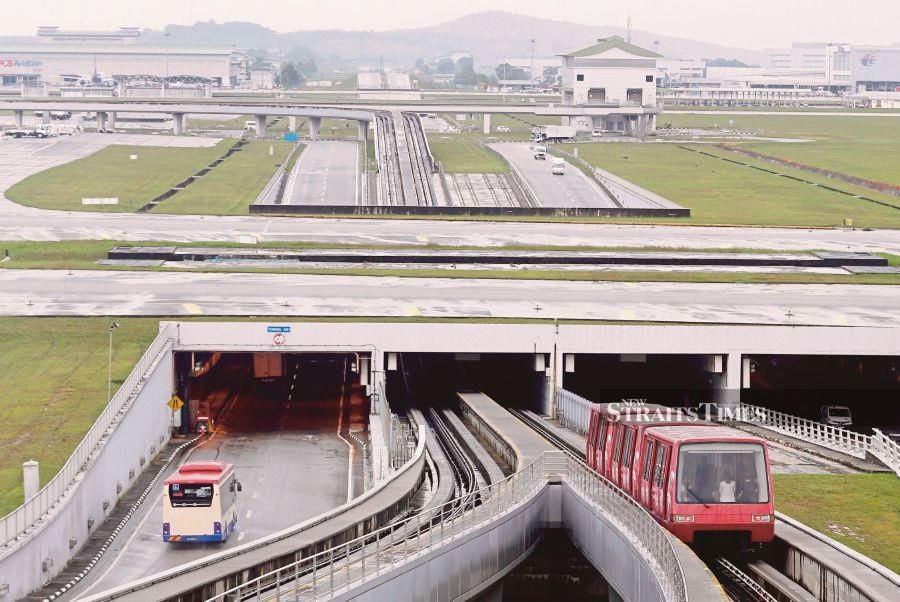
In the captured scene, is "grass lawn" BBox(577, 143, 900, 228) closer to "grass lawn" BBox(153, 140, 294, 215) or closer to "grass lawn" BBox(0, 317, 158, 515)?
"grass lawn" BBox(153, 140, 294, 215)

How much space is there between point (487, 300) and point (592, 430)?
36.8m

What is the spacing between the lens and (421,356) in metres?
88.2

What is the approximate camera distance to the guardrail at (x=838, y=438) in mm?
49531

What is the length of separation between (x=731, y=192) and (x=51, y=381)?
94.1m

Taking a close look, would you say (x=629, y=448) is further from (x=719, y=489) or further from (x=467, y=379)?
(x=467, y=379)

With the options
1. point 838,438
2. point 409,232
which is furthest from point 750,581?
point 409,232

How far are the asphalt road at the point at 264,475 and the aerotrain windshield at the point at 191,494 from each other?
1.32 meters

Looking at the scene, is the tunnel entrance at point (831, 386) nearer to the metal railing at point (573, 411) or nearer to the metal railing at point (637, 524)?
the metal railing at point (573, 411)

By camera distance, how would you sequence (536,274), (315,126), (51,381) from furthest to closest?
(315,126) → (536,274) → (51,381)

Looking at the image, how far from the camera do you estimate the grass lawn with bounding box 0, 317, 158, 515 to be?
48.1 metres

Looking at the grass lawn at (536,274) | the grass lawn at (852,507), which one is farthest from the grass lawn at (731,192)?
the grass lawn at (852,507)

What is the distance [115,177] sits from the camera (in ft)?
491

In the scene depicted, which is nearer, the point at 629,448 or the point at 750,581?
the point at 750,581

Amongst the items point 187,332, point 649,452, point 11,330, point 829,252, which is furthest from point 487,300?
point 649,452
